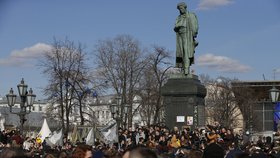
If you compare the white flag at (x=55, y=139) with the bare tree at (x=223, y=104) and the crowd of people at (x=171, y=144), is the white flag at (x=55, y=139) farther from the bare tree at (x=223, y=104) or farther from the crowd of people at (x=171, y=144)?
the bare tree at (x=223, y=104)

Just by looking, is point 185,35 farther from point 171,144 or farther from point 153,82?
point 153,82

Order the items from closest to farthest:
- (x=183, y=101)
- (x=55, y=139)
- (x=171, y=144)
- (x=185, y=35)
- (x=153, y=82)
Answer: (x=171, y=144) → (x=183, y=101) → (x=55, y=139) → (x=185, y=35) → (x=153, y=82)

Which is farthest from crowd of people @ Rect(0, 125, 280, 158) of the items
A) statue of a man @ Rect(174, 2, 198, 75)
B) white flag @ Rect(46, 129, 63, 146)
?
statue of a man @ Rect(174, 2, 198, 75)

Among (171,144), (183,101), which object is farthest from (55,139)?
(171,144)

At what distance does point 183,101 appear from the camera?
80.6 feet

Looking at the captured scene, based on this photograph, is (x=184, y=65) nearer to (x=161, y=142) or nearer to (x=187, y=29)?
(x=187, y=29)

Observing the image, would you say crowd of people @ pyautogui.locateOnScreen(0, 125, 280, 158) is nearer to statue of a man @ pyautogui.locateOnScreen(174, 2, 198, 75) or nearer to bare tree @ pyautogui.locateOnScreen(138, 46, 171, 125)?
statue of a man @ pyautogui.locateOnScreen(174, 2, 198, 75)

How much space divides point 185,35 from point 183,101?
9.28 ft

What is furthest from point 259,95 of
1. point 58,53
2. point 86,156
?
point 86,156

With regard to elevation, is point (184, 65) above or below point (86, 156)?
above

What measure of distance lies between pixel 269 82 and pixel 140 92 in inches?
1186

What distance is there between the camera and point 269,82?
292 ft

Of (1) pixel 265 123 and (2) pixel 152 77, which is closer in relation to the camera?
(2) pixel 152 77

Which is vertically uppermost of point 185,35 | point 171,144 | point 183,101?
point 185,35
